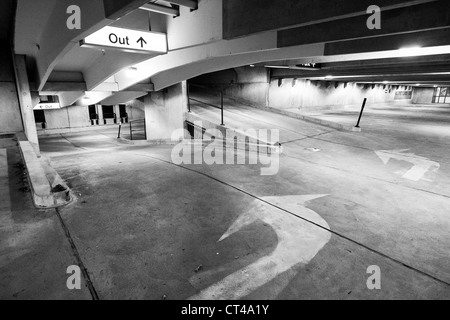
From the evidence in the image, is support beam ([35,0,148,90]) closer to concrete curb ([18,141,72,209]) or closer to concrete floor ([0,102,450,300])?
concrete curb ([18,141,72,209])

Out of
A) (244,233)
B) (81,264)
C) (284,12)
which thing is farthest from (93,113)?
(244,233)

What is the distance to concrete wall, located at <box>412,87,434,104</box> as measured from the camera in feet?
118

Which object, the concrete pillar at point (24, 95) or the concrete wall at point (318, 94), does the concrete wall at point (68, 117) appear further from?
the concrete wall at point (318, 94)

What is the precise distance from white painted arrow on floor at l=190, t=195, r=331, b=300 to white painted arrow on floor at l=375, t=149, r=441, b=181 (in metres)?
3.24

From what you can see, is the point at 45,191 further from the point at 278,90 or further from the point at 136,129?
the point at 136,129

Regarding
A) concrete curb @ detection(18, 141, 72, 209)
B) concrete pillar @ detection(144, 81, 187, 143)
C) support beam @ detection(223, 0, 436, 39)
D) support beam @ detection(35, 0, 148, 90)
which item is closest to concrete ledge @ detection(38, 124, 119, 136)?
concrete pillar @ detection(144, 81, 187, 143)

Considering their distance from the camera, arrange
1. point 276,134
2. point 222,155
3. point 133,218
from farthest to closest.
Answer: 1. point 276,134
2. point 222,155
3. point 133,218

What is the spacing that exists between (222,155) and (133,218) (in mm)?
4355

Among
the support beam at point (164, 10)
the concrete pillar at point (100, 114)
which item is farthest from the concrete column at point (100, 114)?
the support beam at point (164, 10)

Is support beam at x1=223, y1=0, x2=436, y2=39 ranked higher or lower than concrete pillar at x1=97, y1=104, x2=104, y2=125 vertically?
higher

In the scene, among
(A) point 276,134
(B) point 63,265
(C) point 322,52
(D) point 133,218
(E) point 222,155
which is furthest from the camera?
(A) point 276,134

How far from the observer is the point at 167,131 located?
12.1 m
